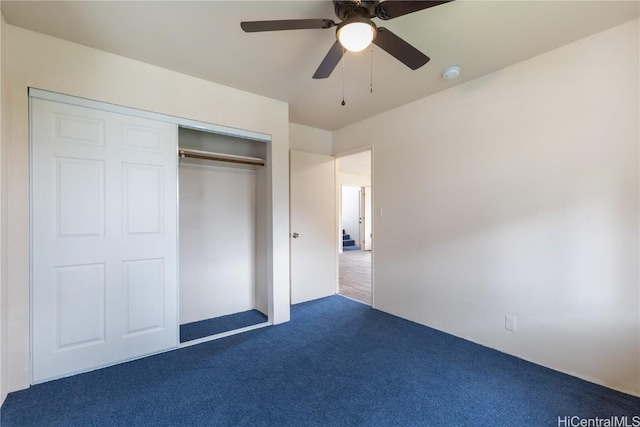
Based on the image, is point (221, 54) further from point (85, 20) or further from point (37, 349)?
point (37, 349)

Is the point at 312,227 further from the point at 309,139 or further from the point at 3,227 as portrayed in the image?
the point at 3,227

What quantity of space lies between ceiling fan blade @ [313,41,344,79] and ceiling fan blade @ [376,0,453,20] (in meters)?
0.28

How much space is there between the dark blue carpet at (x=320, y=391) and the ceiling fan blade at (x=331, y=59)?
220 centimetres

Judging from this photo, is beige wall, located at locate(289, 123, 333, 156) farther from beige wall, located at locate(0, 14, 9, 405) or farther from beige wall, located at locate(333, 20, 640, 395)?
beige wall, located at locate(0, 14, 9, 405)

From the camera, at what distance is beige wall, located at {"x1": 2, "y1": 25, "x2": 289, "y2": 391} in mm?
1938

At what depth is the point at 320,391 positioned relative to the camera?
77.4 inches

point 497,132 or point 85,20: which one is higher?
point 85,20

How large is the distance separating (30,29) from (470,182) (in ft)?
12.2

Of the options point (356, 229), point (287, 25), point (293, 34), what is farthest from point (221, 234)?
point (356, 229)

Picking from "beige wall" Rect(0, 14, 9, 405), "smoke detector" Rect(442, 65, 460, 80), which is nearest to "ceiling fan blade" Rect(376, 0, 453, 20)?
"smoke detector" Rect(442, 65, 460, 80)

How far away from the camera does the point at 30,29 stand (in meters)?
1.98

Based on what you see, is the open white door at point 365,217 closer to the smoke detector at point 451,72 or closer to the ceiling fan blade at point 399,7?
the smoke detector at point 451,72

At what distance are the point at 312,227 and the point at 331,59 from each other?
255cm

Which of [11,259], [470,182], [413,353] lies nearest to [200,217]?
[11,259]
